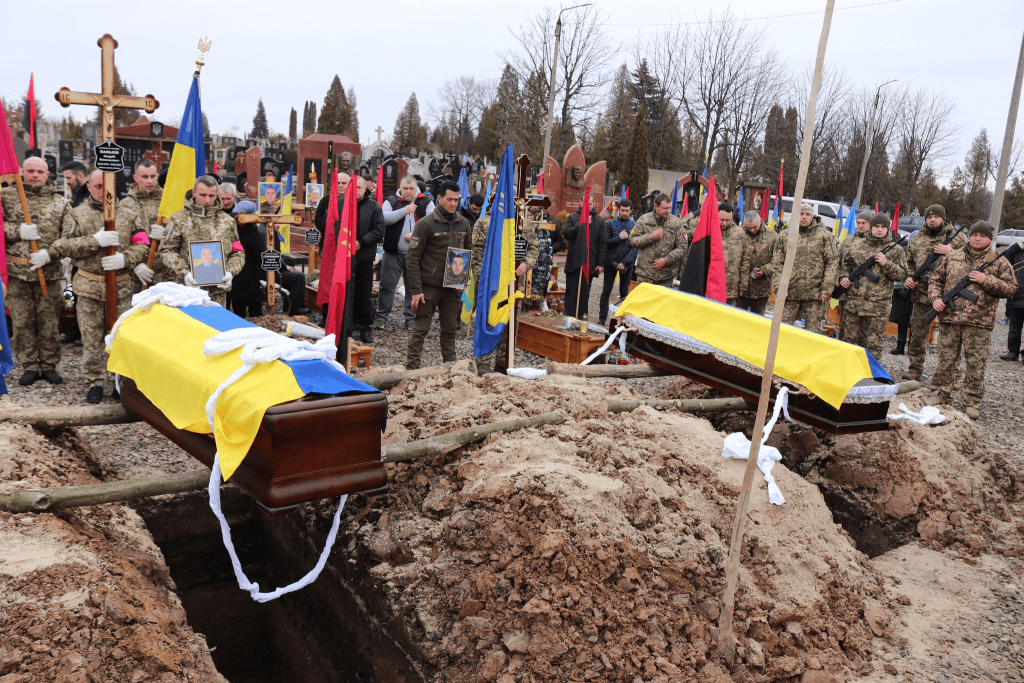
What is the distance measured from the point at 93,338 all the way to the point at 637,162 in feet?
85.1

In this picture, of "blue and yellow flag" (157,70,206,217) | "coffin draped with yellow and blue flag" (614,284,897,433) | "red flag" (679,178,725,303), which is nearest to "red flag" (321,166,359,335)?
"blue and yellow flag" (157,70,206,217)

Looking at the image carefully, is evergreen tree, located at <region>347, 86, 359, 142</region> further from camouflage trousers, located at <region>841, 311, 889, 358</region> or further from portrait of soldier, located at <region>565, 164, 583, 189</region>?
camouflage trousers, located at <region>841, 311, 889, 358</region>

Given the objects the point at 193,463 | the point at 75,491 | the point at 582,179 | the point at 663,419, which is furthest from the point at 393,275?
the point at 582,179

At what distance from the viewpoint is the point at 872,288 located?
831 centimetres

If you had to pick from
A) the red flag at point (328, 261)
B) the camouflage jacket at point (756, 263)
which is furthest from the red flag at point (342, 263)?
the camouflage jacket at point (756, 263)

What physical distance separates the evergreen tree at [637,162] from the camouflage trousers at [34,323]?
2521cm

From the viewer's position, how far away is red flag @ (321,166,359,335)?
5383 millimetres

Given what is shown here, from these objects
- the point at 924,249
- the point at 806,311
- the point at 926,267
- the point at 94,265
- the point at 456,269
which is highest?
the point at 924,249

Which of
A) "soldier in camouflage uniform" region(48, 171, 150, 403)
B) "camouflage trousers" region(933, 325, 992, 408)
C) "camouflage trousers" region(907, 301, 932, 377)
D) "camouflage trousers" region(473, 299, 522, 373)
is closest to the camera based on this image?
"soldier in camouflage uniform" region(48, 171, 150, 403)

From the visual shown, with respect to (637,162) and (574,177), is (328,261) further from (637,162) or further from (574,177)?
(637,162)

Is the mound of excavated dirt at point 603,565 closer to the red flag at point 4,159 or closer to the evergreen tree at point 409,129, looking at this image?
the red flag at point 4,159

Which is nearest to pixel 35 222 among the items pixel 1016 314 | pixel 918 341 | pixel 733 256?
pixel 733 256

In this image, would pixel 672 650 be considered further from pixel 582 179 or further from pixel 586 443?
pixel 582 179

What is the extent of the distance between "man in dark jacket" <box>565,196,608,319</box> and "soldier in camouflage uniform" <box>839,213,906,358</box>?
3439 mm
